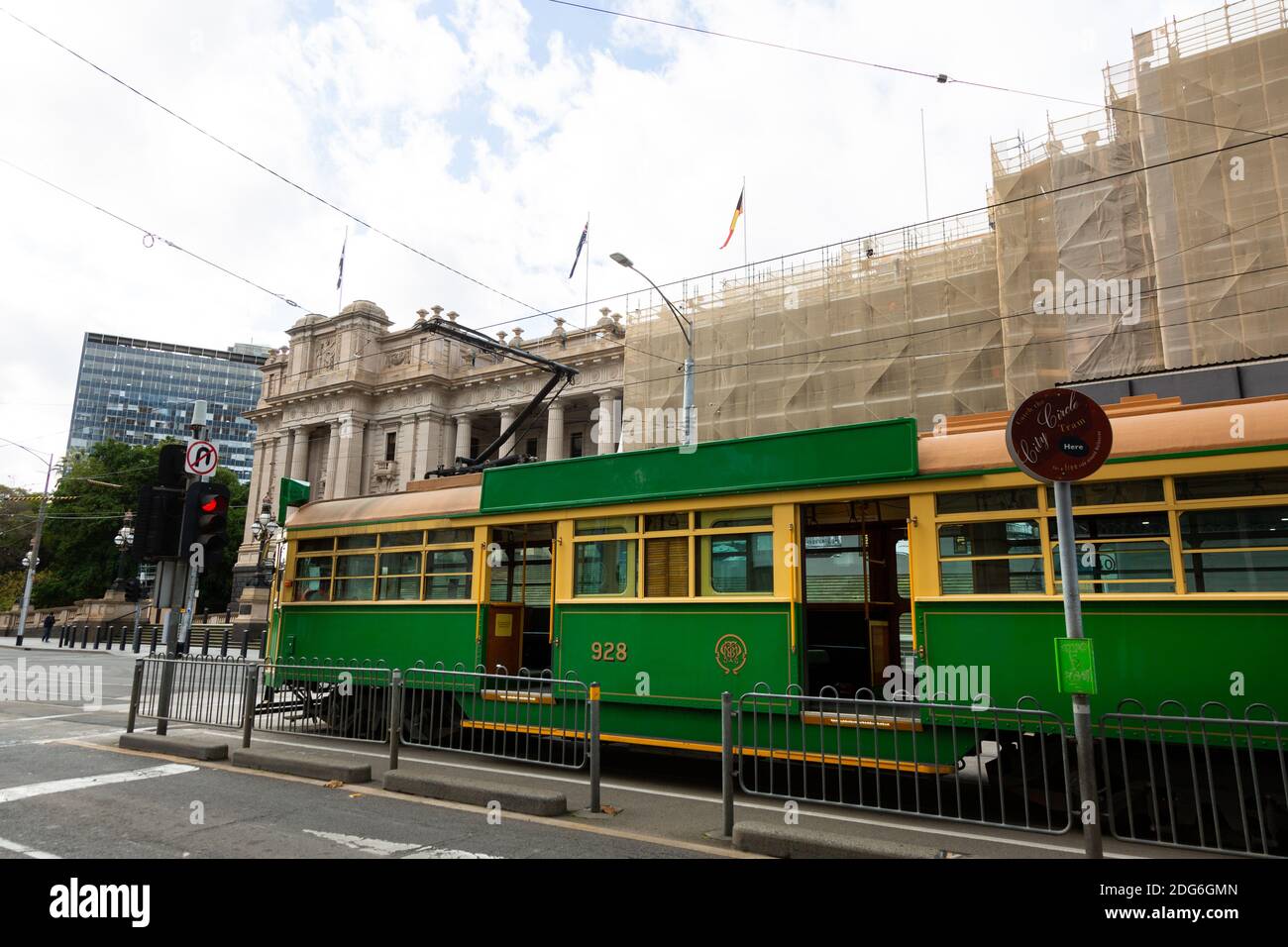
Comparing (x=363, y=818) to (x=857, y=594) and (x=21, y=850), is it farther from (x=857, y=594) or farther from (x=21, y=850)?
(x=857, y=594)

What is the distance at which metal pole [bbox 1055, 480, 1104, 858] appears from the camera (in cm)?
489

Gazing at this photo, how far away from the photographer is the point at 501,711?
382 inches

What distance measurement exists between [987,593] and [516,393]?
45.1 metres

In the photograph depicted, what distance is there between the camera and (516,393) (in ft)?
165

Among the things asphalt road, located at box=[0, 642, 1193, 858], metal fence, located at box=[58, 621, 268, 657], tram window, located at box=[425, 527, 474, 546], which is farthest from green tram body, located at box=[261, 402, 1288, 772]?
metal fence, located at box=[58, 621, 268, 657]

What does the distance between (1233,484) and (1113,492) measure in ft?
2.67

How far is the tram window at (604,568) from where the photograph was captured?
9133mm

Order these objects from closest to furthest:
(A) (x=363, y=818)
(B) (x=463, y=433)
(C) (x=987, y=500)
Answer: (A) (x=363, y=818) → (C) (x=987, y=500) → (B) (x=463, y=433)

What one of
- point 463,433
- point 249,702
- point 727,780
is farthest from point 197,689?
point 463,433

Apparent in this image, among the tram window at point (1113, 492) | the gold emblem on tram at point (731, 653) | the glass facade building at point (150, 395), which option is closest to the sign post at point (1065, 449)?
the tram window at point (1113, 492)

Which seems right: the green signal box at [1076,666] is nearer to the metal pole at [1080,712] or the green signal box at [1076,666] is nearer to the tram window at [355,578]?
the metal pole at [1080,712]

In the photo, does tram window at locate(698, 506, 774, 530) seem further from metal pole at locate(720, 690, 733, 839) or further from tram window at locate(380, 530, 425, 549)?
tram window at locate(380, 530, 425, 549)

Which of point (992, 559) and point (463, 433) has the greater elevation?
point (463, 433)
